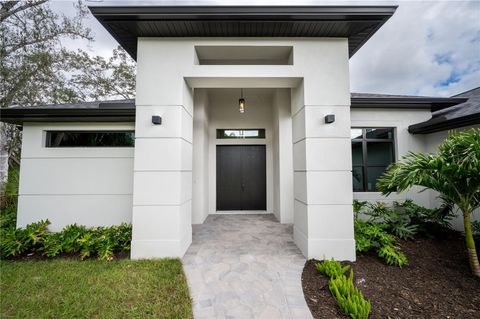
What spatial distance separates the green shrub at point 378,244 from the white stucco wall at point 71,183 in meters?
4.78

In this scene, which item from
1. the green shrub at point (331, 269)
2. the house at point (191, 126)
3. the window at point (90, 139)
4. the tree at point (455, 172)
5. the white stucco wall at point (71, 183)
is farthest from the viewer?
the window at point (90, 139)

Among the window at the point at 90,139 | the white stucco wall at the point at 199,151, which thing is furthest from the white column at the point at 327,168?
the window at the point at 90,139

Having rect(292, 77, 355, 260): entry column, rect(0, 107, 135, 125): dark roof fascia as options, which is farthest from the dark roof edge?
rect(0, 107, 135, 125): dark roof fascia

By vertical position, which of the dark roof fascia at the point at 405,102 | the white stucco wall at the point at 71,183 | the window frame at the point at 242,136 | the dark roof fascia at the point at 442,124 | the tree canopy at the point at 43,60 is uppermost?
the tree canopy at the point at 43,60

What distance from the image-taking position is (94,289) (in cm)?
242

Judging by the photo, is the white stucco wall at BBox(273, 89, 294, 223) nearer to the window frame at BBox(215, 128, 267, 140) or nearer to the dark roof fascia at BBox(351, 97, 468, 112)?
the window frame at BBox(215, 128, 267, 140)

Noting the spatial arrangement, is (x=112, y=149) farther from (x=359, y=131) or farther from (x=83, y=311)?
(x=359, y=131)

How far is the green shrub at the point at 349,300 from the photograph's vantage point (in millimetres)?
1840

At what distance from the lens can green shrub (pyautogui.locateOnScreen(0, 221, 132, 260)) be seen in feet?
10.7

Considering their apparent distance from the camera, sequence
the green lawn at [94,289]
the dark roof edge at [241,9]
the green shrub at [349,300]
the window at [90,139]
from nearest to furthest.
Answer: the green shrub at [349,300], the green lawn at [94,289], the dark roof edge at [241,9], the window at [90,139]

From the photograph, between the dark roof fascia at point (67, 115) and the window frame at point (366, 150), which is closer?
the dark roof fascia at point (67, 115)

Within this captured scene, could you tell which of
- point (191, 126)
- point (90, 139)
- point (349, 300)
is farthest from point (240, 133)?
point (349, 300)

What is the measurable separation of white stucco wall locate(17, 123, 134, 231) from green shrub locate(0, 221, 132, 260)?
0.66 metres

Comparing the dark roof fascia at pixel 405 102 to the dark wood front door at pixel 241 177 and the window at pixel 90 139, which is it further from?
the window at pixel 90 139
